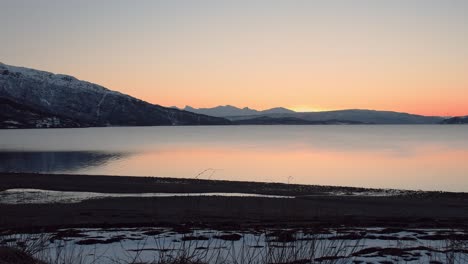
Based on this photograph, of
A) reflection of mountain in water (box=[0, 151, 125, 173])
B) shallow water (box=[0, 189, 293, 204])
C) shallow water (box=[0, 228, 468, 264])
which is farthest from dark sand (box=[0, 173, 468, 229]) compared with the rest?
reflection of mountain in water (box=[0, 151, 125, 173])

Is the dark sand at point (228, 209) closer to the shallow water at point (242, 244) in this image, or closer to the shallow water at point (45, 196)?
the shallow water at point (45, 196)

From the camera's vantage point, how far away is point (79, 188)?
41.8 metres

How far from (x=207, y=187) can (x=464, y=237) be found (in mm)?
30374

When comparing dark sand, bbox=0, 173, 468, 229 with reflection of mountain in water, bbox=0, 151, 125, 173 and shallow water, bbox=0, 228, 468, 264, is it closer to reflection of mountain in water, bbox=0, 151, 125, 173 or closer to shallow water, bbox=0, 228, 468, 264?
shallow water, bbox=0, 228, 468, 264

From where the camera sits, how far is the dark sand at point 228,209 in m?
21.8

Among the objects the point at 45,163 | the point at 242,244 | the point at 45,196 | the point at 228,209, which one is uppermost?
the point at 242,244

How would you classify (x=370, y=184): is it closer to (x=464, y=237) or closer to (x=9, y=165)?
(x=464, y=237)

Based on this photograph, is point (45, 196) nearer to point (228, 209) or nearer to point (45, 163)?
point (228, 209)

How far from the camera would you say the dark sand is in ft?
71.4

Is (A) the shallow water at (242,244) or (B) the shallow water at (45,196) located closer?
(A) the shallow water at (242,244)

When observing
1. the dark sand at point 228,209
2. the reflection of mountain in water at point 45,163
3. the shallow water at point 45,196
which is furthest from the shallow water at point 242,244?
the reflection of mountain in water at point 45,163

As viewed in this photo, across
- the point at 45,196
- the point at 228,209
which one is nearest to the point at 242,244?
the point at 228,209

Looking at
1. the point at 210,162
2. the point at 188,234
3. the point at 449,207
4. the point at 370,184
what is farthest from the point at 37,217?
the point at 210,162

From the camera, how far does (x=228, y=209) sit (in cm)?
2866
